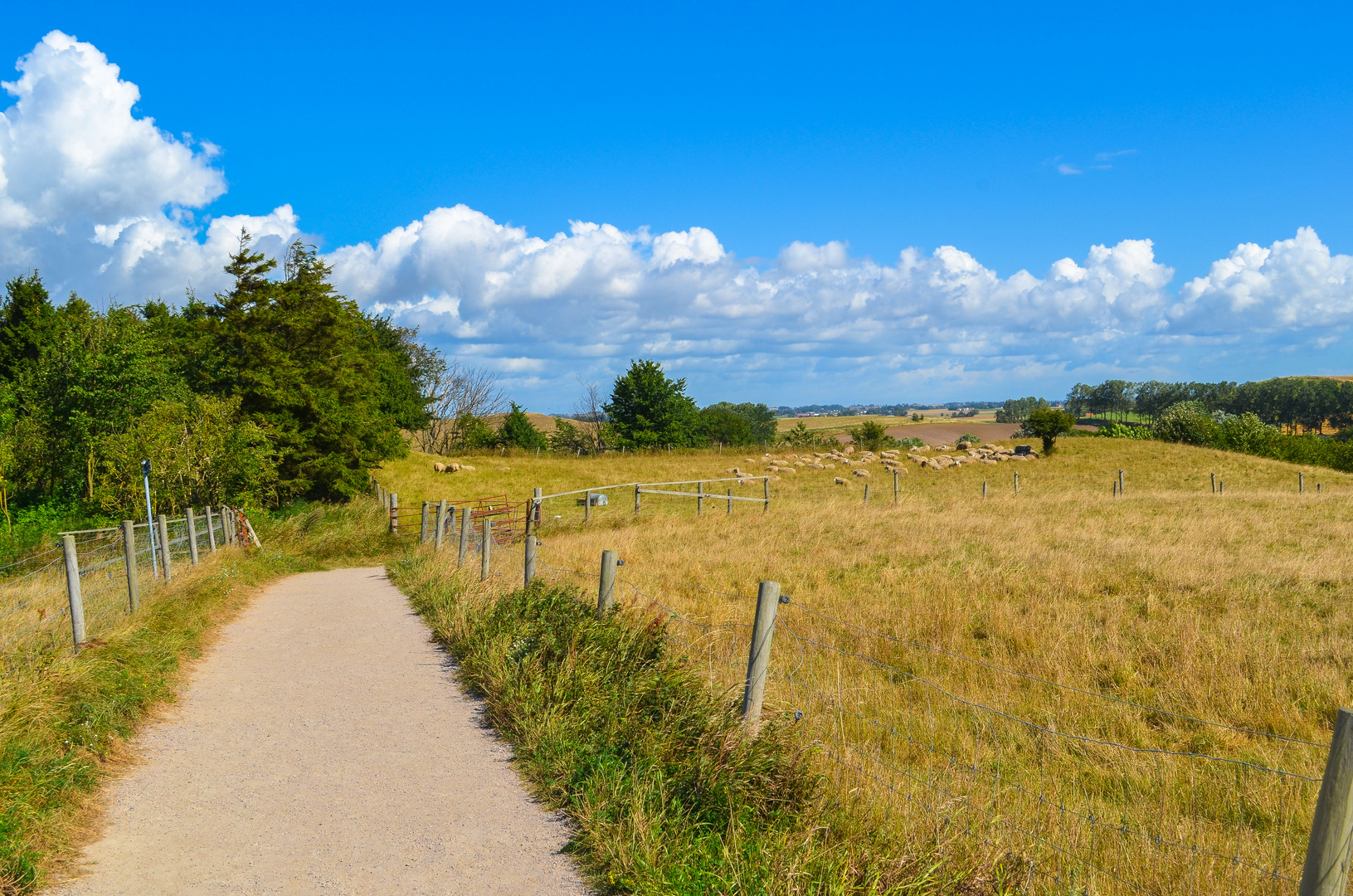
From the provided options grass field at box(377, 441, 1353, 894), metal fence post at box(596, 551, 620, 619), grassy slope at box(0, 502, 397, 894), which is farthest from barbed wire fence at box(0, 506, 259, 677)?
grass field at box(377, 441, 1353, 894)

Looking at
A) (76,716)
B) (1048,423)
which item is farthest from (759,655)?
(1048,423)

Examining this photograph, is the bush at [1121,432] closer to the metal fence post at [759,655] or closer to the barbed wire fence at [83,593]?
the barbed wire fence at [83,593]

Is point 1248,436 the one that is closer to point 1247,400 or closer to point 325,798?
point 325,798

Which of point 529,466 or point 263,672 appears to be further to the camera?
point 529,466

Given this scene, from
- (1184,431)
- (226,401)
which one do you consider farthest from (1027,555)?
(1184,431)

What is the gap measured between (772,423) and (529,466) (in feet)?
289

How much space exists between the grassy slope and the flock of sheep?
3459 centimetres

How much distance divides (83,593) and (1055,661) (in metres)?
12.2

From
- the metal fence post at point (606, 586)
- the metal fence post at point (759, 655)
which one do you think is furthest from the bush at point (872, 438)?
the metal fence post at point (759, 655)

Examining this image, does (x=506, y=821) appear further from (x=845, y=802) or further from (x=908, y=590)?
(x=908, y=590)

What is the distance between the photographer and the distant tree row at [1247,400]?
131 metres

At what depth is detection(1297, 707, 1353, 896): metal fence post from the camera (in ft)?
8.98

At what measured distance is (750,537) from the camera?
19531mm

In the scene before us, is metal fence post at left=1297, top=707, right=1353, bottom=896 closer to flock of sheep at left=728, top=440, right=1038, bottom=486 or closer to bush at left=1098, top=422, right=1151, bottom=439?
flock of sheep at left=728, top=440, right=1038, bottom=486
